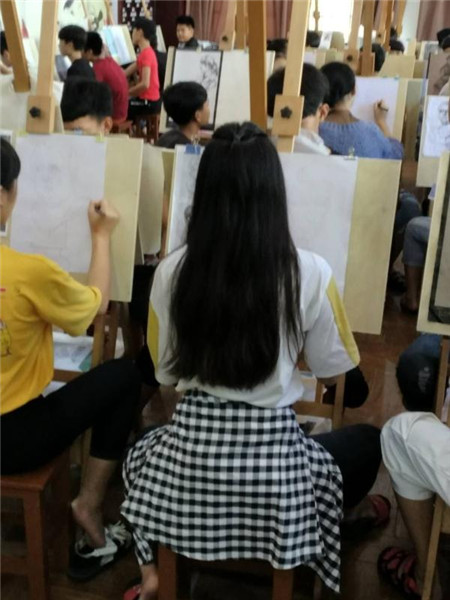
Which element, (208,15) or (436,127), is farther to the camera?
(208,15)

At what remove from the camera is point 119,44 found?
6379mm

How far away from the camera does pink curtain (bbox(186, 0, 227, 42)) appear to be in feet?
30.6

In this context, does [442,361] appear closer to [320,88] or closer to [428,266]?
[428,266]

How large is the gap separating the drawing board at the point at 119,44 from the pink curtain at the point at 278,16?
3036mm

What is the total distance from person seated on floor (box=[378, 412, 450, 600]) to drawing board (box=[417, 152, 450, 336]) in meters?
0.25

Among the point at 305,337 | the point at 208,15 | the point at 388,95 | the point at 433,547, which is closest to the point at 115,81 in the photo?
the point at 388,95

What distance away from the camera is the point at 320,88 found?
7.87 feet

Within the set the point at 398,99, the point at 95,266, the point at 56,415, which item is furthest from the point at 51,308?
the point at 398,99

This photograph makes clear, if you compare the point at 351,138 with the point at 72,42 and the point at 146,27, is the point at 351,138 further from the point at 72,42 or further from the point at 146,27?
the point at 146,27

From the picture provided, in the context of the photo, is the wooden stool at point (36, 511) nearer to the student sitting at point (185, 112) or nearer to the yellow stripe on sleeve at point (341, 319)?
the yellow stripe on sleeve at point (341, 319)

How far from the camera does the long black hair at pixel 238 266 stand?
115 cm

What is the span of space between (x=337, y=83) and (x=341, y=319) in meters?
1.92

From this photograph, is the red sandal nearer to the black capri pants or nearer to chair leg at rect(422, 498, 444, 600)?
chair leg at rect(422, 498, 444, 600)

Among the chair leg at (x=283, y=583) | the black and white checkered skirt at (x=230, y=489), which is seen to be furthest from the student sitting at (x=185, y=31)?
the chair leg at (x=283, y=583)
